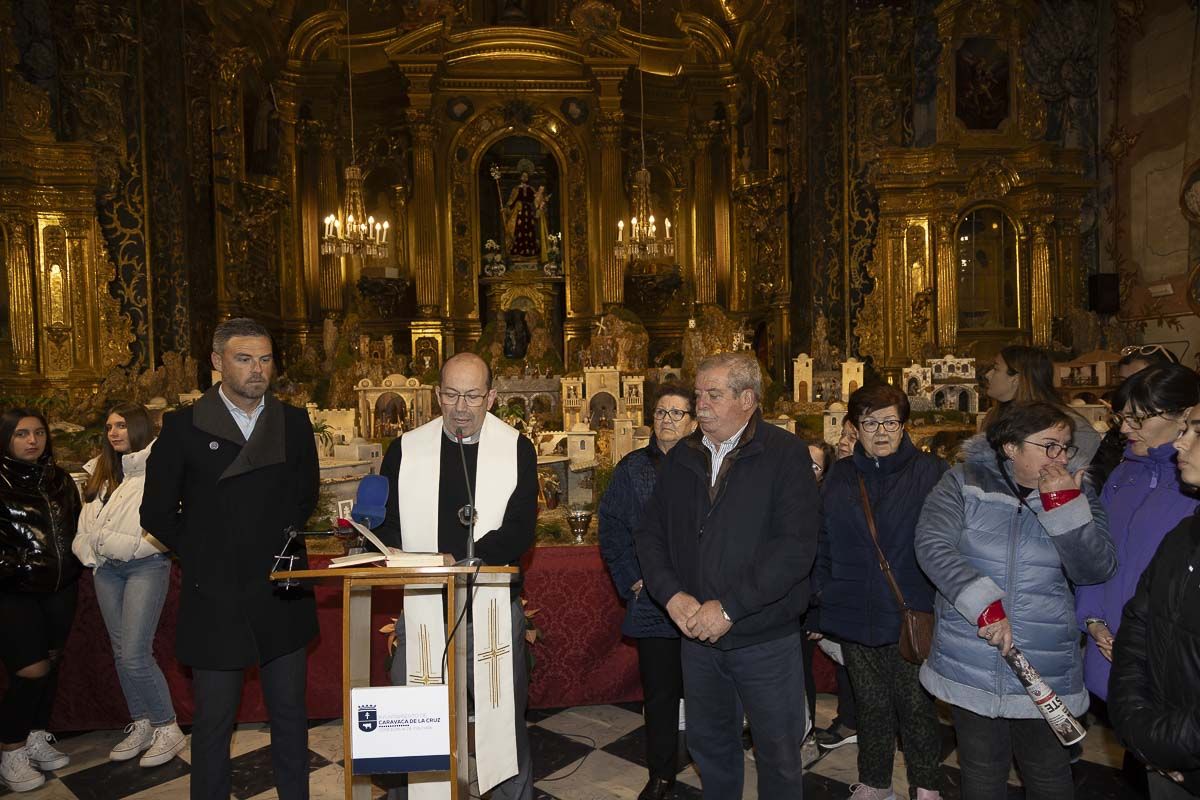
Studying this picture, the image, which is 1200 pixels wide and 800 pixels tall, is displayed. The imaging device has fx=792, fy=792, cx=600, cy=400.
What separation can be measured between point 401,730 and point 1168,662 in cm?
201

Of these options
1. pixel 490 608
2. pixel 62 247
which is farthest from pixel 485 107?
pixel 490 608

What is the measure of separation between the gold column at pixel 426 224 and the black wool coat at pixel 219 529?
14.6 meters

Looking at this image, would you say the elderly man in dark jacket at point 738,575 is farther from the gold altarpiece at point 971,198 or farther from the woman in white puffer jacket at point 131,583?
the gold altarpiece at point 971,198

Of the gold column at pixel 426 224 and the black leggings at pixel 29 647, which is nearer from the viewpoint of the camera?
the black leggings at pixel 29 647

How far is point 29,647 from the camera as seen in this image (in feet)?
12.1

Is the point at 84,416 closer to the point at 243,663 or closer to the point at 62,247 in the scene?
the point at 62,247

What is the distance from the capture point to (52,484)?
383 cm

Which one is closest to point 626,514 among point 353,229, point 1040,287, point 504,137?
point 353,229

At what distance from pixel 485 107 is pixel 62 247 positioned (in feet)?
30.2

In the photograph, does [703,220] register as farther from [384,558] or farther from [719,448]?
[384,558]

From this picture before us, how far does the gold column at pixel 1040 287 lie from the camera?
12.5m

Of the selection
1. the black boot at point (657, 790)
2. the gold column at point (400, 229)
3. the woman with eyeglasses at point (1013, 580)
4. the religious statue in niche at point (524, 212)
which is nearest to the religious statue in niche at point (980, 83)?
the religious statue in niche at point (524, 212)

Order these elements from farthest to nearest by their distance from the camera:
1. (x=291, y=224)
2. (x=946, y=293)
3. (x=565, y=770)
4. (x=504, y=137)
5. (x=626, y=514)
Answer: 1. (x=504, y=137)
2. (x=291, y=224)
3. (x=946, y=293)
4. (x=565, y=770)
5. (x=626, y=514)

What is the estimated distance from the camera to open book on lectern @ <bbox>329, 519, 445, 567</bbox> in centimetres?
209
